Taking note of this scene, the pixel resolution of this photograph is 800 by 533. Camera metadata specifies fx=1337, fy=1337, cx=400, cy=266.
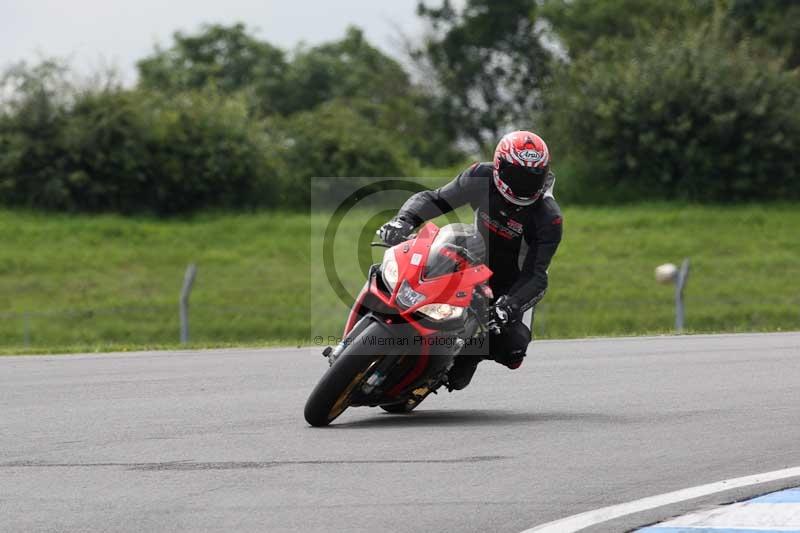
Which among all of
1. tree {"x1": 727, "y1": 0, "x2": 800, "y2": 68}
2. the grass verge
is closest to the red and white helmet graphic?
the grass verge

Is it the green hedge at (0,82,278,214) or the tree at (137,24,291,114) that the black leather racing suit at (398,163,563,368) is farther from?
the tree at (137,24,291,114)

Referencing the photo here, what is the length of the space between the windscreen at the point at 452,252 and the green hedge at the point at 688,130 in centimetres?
3276

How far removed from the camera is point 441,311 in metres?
8.51

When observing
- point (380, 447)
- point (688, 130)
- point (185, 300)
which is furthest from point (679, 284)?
point (688, 130)

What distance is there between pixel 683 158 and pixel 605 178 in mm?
2806

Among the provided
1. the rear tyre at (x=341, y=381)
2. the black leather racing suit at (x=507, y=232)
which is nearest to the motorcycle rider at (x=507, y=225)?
the black leather racing suit at (x=507, y=232)

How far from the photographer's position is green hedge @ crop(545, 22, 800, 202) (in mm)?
40844

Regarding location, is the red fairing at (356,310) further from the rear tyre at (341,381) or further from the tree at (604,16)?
the tree at (604,16)

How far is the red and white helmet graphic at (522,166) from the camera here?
8953 millimetres

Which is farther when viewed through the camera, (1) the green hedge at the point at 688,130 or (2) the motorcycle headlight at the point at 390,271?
(1) the green hedge at the point at 688,130

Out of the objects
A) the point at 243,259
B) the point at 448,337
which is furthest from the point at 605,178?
the point at 448,337

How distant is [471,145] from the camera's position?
62.0m

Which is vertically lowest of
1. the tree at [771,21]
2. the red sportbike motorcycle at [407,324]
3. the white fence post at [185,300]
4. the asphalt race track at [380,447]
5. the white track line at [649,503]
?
the white fence post at [185,300]

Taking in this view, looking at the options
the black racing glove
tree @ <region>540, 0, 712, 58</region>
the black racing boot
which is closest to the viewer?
the black racing glove
